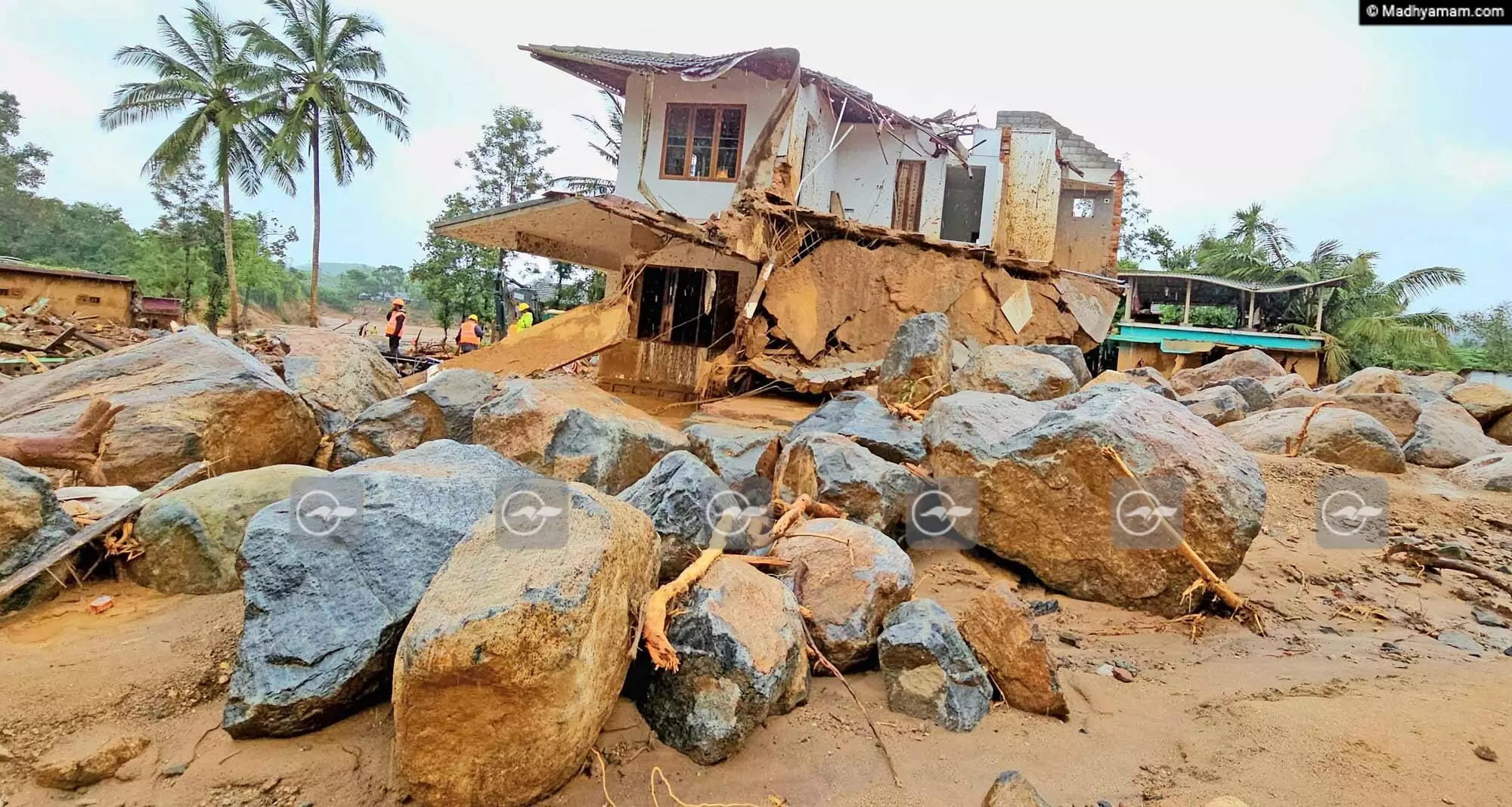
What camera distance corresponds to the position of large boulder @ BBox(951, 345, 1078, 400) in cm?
705

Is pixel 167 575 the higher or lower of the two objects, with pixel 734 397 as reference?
lower

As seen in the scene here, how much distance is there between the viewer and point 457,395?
6027 millimetres

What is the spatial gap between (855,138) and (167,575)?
42.8 feet

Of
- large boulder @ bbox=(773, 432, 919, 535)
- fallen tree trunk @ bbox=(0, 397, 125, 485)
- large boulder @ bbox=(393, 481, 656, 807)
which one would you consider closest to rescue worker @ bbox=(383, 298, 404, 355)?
fallen tree trunk @ bbox=(0, 397, 125, 485)

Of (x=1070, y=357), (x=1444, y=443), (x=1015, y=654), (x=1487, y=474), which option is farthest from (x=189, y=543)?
(x=1444, y=443)

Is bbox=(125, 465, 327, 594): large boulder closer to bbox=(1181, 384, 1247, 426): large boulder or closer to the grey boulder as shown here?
the grey boulder

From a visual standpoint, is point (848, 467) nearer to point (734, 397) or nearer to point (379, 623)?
point (379, 623)

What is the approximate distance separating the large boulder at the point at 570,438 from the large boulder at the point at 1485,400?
10.1 meters

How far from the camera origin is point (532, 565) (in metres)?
2.33

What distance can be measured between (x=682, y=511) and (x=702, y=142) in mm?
10147

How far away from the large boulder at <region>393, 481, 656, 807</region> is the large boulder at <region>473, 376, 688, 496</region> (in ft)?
8.41

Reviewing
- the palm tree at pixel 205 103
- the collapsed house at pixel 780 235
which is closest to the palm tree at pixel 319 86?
the palm tree at pixel 205 103

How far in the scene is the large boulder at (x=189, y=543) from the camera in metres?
3.42

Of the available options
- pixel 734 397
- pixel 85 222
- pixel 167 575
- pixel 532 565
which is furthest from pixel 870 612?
pixel 85 222
